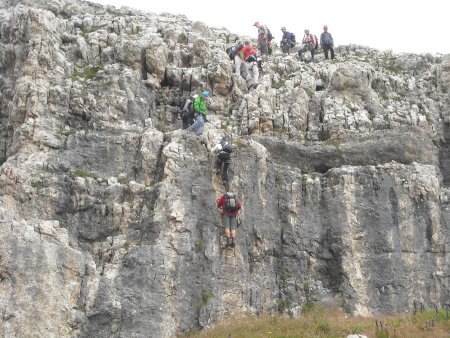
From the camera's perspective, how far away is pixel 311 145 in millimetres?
31297

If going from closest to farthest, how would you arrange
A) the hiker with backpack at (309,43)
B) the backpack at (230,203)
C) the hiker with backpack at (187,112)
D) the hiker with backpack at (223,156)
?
the backpack at (230,203) → the hiker with backpack at (223,156) → the hiker with backpack at (187,112) → the hiker with backpack at (309,43)

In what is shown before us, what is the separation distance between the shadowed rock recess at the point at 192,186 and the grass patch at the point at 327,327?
113cm

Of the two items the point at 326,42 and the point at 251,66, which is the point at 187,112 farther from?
the point at 326,42

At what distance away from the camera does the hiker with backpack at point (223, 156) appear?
2780cm

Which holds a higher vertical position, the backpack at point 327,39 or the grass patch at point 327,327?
the backpack at point 327,39

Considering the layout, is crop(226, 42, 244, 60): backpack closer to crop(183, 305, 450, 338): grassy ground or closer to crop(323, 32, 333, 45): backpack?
crop(323, 32, 333, 45): backpack

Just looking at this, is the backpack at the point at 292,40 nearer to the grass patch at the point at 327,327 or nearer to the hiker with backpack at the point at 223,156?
the hiker with backpack at the point at 223,156

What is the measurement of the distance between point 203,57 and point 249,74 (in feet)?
9.26

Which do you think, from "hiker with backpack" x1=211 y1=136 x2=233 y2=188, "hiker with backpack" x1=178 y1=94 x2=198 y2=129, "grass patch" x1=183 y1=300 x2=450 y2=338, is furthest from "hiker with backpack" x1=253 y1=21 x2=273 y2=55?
"grass patch" x1=183 y1=300 x2=450 y2=338

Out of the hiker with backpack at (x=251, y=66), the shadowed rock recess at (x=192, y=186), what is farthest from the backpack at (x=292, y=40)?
the hiker with backpack at (x=251, y=66)

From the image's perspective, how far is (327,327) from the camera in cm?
2317

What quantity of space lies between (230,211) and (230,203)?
1.41ft

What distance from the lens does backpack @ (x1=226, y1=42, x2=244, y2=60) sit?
120 ft

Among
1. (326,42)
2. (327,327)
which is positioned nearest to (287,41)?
(326,42)
